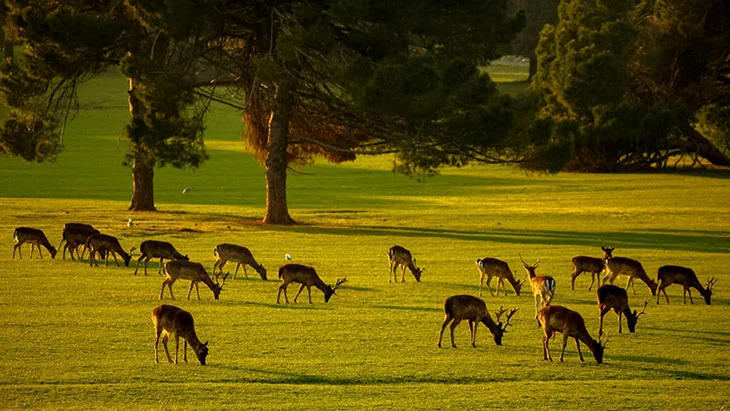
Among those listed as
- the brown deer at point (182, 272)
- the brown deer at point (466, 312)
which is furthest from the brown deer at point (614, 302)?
the brown deer at point (182, 272)

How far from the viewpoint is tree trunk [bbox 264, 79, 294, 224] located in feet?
126

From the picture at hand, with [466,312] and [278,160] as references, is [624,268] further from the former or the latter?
[278,160]

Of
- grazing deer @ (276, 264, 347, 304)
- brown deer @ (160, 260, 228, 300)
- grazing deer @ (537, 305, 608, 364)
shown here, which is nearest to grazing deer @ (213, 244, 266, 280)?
brown deer @ (160, 260, 228, 300)

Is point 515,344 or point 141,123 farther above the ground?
point 141,123

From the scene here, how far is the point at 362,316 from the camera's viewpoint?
2034 centimetres

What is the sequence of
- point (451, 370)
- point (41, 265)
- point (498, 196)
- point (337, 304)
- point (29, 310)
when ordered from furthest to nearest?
point (498, 196)
point (41, 265)
point (337, 304)
point (29, 310)
point (451, 370)

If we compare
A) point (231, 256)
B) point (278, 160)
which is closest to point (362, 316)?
point (231, 256)

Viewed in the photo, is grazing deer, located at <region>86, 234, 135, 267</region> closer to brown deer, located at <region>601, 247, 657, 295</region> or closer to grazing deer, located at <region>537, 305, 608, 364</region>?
brown deer, located at <region>601, 247, 657, 295</region>

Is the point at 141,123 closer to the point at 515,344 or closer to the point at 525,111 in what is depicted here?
the point at 525,111

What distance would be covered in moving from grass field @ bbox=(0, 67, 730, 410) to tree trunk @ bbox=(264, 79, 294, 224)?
2.60ft

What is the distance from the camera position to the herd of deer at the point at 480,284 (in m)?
16.1

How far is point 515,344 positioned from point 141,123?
2210 cm

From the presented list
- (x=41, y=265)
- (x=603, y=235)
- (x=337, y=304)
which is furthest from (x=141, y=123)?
(x=337, y=304)

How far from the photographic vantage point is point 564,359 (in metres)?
16.9
